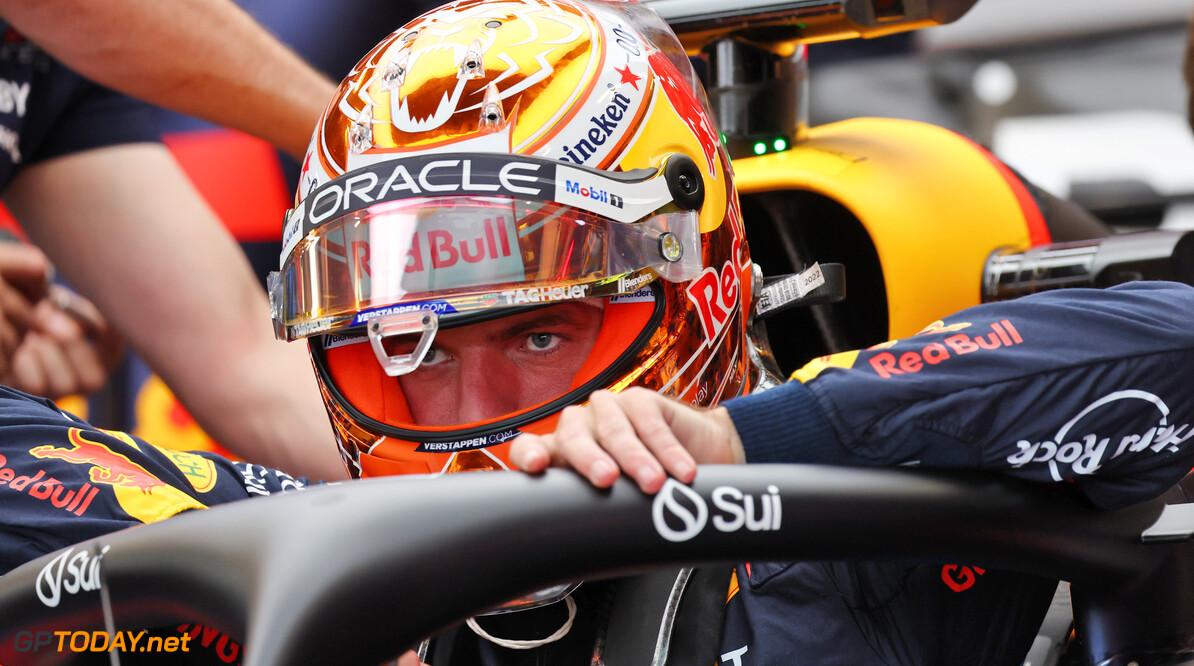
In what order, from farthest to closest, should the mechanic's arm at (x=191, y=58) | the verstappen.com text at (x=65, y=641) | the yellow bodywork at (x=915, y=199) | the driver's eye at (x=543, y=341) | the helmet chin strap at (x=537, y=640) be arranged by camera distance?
the mechanic's arm at (x=191, y=58), the yellow bodywork at (x=915, y=199), the driver's eye at (x=543, y=341), the helmet chin strap at (x=537, y=640), the verstappen.com text at (x=65, y=641)

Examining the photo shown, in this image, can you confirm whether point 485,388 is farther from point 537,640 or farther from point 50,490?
point 50,490

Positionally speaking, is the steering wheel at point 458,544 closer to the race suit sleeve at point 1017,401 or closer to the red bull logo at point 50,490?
the race suit sleeve at point 1017,401

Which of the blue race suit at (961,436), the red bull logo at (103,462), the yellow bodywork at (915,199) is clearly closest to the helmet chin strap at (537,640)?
the blue race suit at (961,436)

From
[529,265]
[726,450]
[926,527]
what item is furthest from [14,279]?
[926,527]

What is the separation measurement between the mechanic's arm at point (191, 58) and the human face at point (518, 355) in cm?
93

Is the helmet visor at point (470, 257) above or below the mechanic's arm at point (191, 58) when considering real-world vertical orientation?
below

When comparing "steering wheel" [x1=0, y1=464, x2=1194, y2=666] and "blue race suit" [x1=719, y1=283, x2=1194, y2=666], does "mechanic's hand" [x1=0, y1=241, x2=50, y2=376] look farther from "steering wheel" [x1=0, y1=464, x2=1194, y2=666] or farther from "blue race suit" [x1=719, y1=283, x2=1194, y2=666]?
"blue race suit" [x1=719, y1=283, x2=1194, y2=666]

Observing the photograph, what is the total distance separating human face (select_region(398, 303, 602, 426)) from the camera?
978 mm

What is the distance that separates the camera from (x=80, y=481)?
1.03 meters

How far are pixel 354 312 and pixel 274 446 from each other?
1030 mm

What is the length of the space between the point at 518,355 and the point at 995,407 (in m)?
0.47

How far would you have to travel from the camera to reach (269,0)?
1.91 m

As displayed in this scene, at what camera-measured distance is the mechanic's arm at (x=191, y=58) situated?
1542 mm

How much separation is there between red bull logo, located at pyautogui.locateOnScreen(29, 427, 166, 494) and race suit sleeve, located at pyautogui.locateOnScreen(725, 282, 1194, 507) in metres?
0.68
